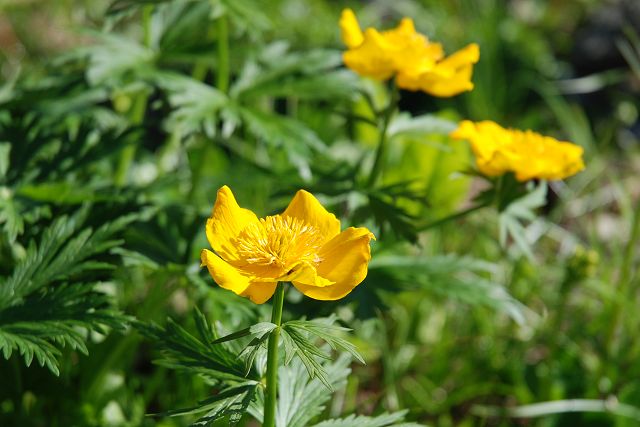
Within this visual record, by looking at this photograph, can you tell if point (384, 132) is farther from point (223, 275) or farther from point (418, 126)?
point (223, 275)

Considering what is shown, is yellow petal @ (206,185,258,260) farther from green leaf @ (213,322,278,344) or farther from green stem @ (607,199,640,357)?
green stem @ (607,199,640,357)

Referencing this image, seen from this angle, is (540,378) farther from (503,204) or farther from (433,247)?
(503,204)

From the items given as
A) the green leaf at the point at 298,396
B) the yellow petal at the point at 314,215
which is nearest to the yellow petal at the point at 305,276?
the yellow petal at the point at 314,215

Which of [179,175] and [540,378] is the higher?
[179,175]

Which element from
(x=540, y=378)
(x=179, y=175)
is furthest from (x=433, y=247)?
(x=179, y=175)

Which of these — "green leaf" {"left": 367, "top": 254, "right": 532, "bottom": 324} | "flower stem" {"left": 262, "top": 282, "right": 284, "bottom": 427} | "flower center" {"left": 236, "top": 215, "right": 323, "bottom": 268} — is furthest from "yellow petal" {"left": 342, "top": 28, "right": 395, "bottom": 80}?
"flower stem" {"left": 262, "top": 282, "right": 284, "bottom": 427}
